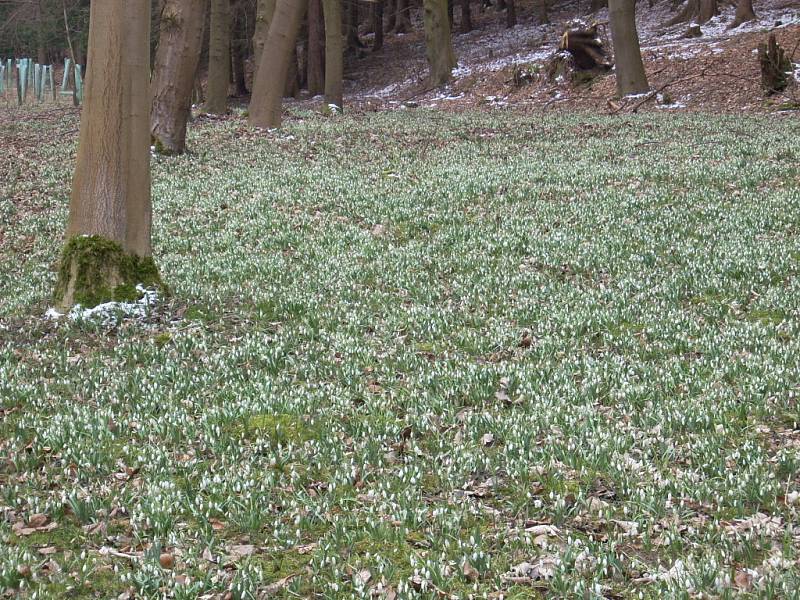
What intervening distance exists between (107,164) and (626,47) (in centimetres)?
2175

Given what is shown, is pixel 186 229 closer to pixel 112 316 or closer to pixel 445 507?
pixel 112 316

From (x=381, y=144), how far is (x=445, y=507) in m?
18.3

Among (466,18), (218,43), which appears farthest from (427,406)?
(466,18)

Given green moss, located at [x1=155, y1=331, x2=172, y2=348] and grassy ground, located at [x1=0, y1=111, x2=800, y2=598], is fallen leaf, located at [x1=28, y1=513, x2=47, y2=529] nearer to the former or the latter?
grassy ground, located at [x1=0, y1=111, x2=800, y2=598]

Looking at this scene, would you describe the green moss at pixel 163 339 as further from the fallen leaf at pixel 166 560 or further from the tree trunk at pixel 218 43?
the tree trunk at pixel 218 43

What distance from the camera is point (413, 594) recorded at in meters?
4.17

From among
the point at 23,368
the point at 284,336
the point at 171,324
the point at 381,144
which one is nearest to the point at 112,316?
the point at 171,324

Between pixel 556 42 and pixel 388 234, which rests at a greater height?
pixel 556 42

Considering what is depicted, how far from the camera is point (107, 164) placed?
9.81m

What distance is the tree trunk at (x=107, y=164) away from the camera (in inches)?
381

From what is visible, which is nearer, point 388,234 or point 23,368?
point 23,368

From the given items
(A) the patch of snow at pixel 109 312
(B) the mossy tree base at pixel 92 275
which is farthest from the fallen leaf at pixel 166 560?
(B) the mossy tree base at pixel 92 275

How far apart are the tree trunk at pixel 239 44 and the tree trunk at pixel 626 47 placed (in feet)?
69.9

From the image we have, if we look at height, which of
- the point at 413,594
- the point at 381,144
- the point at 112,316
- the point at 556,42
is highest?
the point at 556,42
